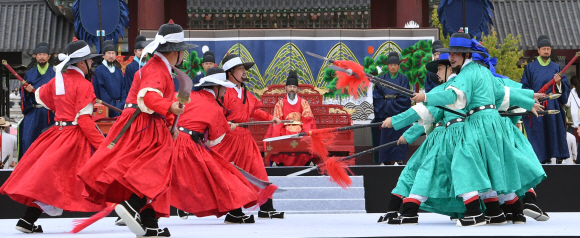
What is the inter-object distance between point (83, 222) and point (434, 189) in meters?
2.27

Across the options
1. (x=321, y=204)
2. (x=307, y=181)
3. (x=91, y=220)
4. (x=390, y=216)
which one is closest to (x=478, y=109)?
(x=390, y=216)

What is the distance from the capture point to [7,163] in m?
10.0

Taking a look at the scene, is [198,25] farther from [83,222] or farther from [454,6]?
[83,222]

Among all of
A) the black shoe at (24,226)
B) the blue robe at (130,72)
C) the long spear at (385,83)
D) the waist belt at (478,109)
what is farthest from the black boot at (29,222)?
the blue robe at (130,72)

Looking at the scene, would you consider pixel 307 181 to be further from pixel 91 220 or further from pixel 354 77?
pixel 91 220

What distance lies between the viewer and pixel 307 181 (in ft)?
27.3

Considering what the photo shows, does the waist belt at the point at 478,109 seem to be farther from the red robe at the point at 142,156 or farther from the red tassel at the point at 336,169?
the red robe at the point at 142,156

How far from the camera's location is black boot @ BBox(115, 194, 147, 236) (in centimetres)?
439

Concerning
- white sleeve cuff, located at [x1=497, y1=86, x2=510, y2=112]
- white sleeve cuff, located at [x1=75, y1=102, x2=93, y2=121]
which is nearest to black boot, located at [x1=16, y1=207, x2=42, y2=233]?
white sleeve cuff, located at [x1=75, y1=102, x2=93, y2=121]

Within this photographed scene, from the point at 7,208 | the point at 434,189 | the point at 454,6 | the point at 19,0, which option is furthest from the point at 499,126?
the point at 19,0

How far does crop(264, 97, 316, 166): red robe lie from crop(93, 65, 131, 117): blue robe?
1780mm

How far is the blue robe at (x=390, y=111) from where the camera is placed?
9.14 m

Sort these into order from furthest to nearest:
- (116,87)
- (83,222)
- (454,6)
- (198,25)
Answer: (198,25) < (454,6) < (116,87) < (83,222)

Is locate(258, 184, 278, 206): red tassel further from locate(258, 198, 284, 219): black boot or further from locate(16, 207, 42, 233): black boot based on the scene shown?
locate(16, 207, 42, 233): black boot
